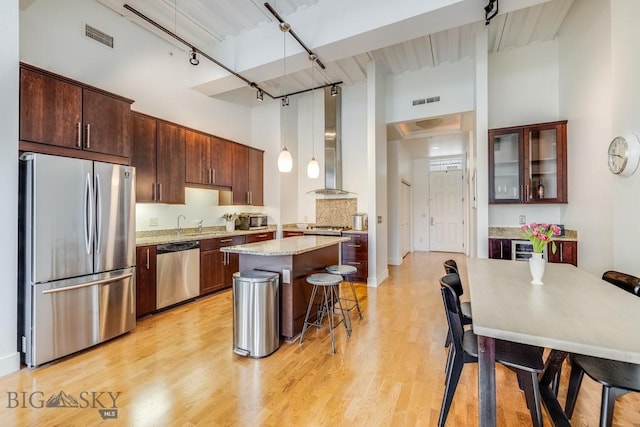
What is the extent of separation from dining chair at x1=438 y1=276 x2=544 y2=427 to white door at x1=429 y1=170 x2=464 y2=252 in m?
7.48

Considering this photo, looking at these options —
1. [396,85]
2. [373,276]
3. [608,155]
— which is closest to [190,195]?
[373,276]

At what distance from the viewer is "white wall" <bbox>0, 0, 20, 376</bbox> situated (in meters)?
2.25

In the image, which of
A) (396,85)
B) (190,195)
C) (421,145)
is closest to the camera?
(190,195)

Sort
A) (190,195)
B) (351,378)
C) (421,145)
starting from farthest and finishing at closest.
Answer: (421,145), (190,195), (351,378)

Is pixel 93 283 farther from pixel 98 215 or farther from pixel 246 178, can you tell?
pixel 246 178

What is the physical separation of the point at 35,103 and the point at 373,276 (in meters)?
4.66

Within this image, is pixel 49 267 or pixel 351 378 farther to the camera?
pixel 49 267

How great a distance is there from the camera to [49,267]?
7.97 feet

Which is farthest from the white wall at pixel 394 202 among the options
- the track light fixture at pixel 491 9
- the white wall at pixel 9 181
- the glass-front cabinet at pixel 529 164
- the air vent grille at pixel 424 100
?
the white wall at pixel 9 181

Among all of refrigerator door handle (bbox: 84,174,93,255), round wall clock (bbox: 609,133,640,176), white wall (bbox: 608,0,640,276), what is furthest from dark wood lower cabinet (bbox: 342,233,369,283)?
refrigerator door handle (bbox: 84,174,93,255)

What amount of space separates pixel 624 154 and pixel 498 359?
89.5 inches

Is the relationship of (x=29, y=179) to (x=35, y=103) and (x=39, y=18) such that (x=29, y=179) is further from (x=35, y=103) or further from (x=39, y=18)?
(x=39, y=18)

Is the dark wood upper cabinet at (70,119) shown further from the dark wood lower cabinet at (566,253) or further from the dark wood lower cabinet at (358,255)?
the dark wood lower cabinet at (566,253)

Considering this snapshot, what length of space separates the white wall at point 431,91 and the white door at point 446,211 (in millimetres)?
4243
